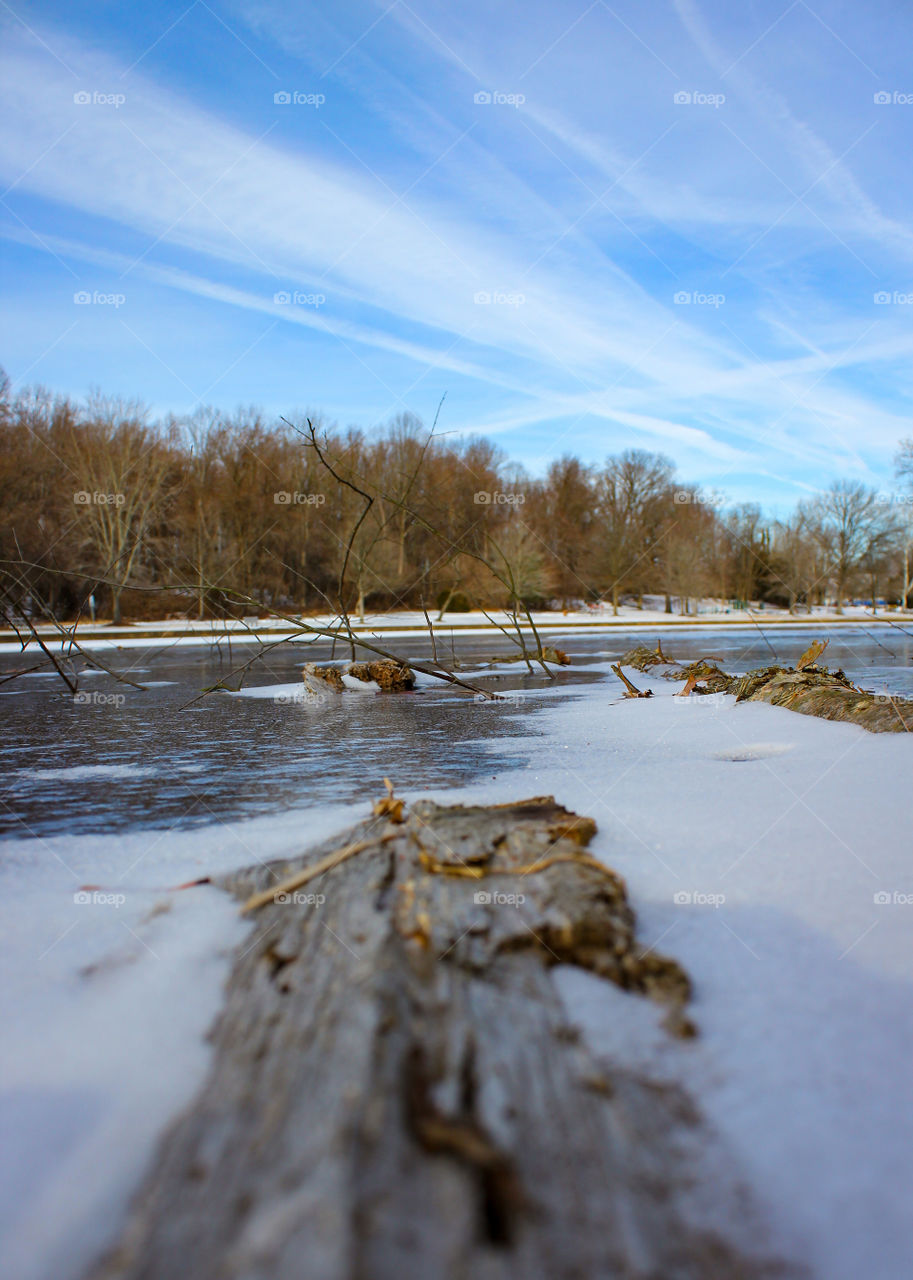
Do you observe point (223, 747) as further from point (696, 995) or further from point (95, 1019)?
point (696, 995)

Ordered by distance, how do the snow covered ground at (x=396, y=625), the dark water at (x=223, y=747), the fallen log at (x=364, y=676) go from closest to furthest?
the dark water at (x=223, y=747) < the fallen log at (x=364, y=676) < the snow covered ground at (x=396, y=625)

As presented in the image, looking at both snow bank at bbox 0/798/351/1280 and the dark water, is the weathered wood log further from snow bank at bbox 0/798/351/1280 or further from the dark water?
the dark water

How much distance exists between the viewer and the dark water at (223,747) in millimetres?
5305

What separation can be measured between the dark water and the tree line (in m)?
22.5

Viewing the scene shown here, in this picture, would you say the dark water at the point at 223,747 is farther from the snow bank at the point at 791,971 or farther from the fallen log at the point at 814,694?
the fallen log at the point at 814,694

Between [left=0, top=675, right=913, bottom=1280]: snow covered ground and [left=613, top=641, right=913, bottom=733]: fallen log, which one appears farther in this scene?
[left=613, top=641, right=913, bottom=733]: fallen log

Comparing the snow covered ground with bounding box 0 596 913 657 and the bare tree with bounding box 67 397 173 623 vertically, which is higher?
the bare tree with bounding box 67 397 173 623

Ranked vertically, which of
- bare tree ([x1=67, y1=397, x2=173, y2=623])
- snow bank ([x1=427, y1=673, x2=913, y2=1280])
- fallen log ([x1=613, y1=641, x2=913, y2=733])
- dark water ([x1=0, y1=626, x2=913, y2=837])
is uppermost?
bare tree ([x1=67, y1=397, x2=173, y2=623])

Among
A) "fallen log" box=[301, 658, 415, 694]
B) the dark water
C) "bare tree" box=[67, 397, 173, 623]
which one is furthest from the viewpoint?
"bare tree" box=[67, 397, 173, 623]

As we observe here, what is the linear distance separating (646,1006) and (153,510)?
46364 mm

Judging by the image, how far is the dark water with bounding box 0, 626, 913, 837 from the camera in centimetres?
530

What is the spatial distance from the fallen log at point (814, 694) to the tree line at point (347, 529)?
24349mm

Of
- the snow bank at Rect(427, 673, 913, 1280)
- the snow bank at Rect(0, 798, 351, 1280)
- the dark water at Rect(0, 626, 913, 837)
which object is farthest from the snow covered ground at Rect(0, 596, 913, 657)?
the snow bank at Rect(0, 798, 351, 1280)

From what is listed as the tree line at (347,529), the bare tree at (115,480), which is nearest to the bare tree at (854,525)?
the tree line at (347,529)
